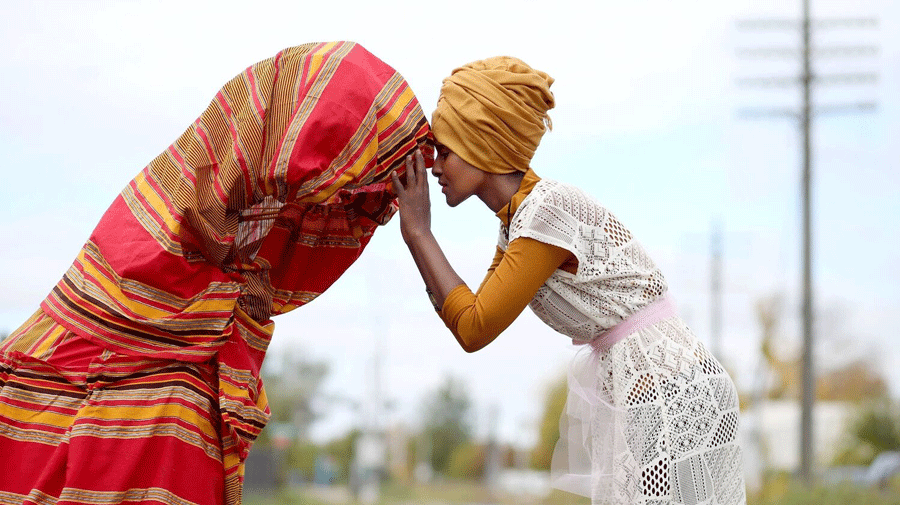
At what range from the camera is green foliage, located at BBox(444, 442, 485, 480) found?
1808 inches

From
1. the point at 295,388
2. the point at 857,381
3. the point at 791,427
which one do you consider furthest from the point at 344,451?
the point at 857,381

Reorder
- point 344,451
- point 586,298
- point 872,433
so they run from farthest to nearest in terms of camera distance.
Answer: point 344,451, point 872,433, point 586,298

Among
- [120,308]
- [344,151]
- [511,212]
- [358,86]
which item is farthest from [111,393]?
[511,212]

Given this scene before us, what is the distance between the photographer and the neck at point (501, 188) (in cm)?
299

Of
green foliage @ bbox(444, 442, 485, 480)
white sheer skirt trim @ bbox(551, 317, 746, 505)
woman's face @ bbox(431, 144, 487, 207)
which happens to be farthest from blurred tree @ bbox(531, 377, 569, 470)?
woman's face @ bbox(431, 144, 487, 207)

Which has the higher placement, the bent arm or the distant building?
the bent arm

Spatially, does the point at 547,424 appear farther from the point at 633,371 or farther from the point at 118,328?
the point at 118,328

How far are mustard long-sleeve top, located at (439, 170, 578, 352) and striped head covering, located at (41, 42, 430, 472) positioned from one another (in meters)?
0.44

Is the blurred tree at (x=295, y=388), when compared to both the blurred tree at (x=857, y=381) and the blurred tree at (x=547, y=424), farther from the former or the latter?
the blurred tree at (x=857, y=381)

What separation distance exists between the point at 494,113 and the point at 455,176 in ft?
0.74

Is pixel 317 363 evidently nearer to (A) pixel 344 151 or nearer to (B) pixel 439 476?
(B) pixel 439 476

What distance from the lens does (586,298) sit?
2873 mm

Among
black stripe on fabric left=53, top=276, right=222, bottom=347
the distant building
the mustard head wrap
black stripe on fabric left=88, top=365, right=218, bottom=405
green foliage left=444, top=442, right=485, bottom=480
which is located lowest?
green foliage left=444, top=442, right=485, bottom=480

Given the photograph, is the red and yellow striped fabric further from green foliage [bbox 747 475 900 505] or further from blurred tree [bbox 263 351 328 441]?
blurred tree [bbox 263 351 328 441]
